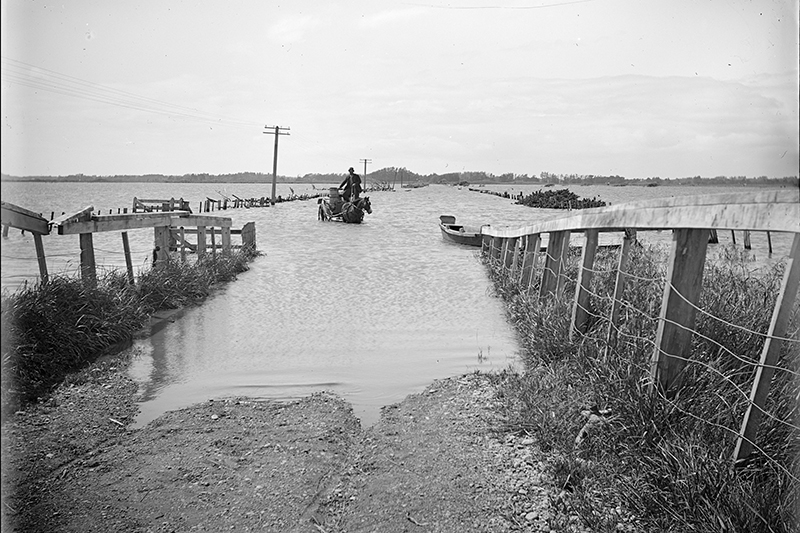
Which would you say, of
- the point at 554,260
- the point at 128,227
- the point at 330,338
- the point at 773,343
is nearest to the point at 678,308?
the point at 773,343

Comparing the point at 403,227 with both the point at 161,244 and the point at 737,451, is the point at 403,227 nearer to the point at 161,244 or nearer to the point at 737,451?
the point at 161,244

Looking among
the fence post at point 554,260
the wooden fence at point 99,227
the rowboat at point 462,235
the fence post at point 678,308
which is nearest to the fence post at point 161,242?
the wooden fence at point 99,227

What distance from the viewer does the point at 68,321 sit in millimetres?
5578

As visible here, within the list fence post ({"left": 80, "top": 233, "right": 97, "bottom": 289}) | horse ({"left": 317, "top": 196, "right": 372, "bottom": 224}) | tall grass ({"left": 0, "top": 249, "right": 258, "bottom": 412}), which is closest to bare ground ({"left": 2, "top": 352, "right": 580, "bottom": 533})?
tall grass ({"left": 0, "top": 249, "right": 258, "bottom": 412})

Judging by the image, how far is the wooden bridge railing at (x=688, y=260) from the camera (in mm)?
2238

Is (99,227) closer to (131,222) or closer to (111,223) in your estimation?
(111,223)

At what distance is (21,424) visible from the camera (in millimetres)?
3898

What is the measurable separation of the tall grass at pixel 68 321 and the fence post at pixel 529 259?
5.04m

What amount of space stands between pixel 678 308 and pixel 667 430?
627mm

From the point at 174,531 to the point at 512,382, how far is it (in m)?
2.59

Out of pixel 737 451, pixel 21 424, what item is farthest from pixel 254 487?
pixel 737 451

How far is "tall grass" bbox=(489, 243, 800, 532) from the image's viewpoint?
230 centimetres

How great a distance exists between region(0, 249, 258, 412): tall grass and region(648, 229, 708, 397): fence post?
11.8 ft

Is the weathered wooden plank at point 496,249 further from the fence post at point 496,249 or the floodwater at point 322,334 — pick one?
the floodwater at point 322,334
